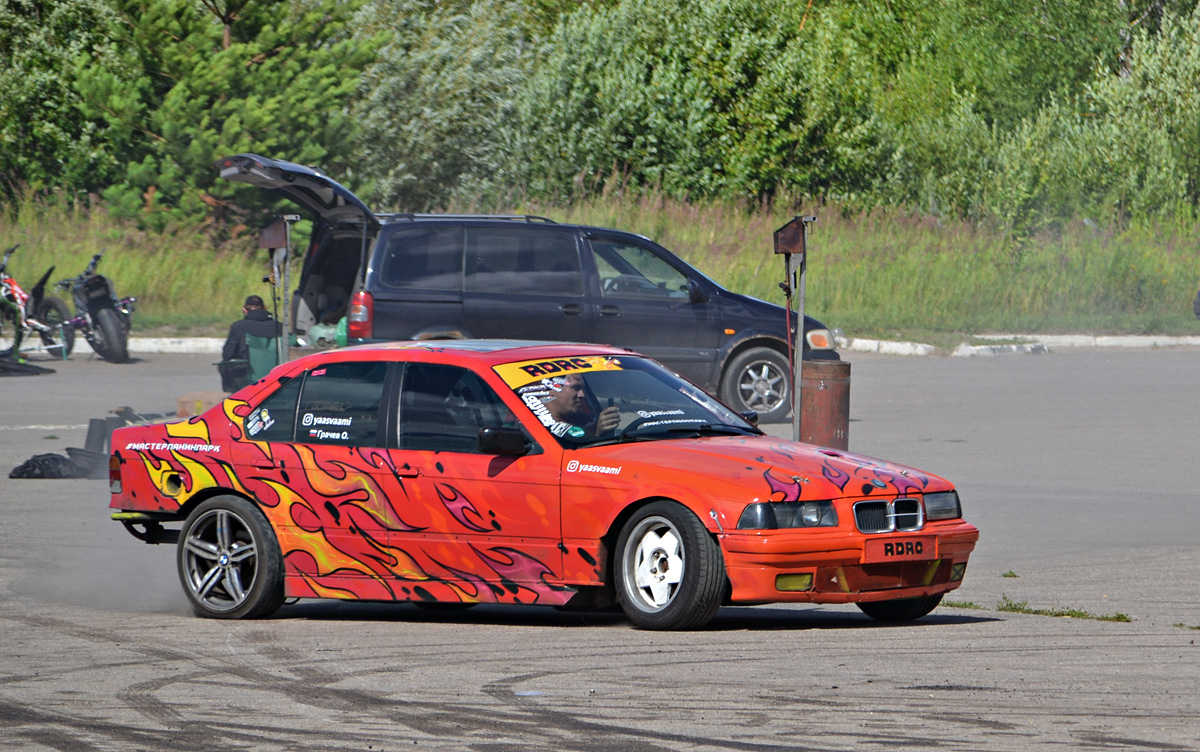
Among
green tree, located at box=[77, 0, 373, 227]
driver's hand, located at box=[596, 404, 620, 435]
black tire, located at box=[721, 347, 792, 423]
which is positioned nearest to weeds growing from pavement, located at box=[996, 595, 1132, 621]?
driver's hand, located at box=[596, 404, 620, 435]

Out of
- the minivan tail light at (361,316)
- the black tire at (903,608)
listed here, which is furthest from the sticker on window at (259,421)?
the minivan tail light at (361,316)

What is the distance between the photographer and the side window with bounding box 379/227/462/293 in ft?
56.8

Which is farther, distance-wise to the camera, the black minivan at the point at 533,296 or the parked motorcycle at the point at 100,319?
the parked motorcycle at the point at 100,319

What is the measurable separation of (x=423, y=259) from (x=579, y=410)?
9.22 metres

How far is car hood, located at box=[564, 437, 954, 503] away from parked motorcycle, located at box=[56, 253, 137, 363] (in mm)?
16708

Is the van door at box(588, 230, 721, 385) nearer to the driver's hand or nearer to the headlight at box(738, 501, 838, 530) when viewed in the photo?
the driver's hand

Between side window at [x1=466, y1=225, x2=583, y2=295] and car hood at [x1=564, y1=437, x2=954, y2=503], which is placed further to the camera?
side window at [x1=466, y1=225, x2=583, y2=295]

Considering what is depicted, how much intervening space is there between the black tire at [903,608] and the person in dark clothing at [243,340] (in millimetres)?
9694

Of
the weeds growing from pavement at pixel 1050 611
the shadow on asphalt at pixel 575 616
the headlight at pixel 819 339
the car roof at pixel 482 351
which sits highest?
the headlight at pixel 819 339

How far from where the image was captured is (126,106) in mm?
33375

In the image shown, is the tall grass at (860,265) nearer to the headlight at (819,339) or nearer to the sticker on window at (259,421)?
the headlight at (819,339)

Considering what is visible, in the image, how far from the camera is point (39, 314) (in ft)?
80.2

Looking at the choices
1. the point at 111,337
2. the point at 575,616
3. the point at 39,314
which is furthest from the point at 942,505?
the point at 39,314

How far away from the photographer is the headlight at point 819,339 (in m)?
18.3
